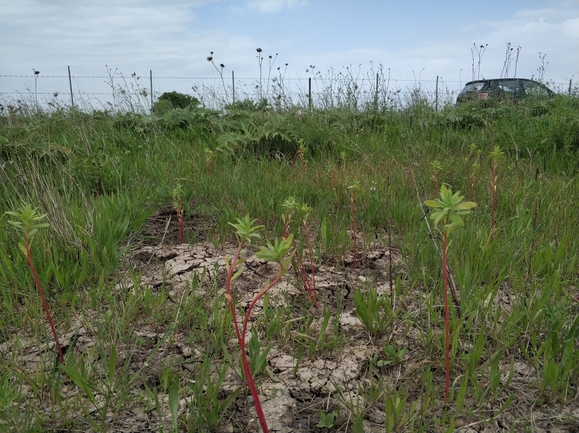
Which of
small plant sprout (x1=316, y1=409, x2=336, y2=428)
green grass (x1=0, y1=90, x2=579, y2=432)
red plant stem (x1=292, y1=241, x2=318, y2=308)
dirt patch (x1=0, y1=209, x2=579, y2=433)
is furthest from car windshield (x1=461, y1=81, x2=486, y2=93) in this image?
small plant sprout (x1=316, y1=409, x2=336, y2=428)

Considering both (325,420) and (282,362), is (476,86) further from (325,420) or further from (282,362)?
(325,420)

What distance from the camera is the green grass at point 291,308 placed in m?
1.60

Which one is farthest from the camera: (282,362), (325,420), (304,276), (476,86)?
(476,86)

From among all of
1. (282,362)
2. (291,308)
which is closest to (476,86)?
(291,308)

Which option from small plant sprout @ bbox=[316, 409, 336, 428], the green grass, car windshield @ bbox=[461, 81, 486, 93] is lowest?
small plant sprout @ bbox=[316, 409, 336, 428]

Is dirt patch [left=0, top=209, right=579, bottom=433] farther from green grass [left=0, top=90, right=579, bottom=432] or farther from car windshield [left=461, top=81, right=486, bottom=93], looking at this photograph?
car windshield [left=461, top=81, right=486, bottom=93]

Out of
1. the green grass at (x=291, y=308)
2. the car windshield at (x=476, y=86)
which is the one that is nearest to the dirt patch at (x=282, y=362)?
the green grass at (x=291, y=308)

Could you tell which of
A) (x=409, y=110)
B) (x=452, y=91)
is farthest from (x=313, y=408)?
(x=452, y=91)

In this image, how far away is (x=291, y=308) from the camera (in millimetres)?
2076

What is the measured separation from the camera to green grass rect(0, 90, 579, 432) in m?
1.60

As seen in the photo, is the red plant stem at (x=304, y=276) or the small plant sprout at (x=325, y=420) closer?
the small plant sprout at (x=325, y=420)

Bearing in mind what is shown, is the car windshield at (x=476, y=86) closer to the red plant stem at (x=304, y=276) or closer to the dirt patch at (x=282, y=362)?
the dirt patch at (x=282, y=362)

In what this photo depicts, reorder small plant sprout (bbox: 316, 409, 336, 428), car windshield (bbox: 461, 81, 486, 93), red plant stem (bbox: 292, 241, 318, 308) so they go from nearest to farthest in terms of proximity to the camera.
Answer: small plant sprout (bbox: 316, 409, 336, 428)
red plant stem (bbox: 292, 241, 318, 308)
car windshield (bbox: 461, 81, 486, 93)

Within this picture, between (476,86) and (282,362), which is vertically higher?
(476,86)
